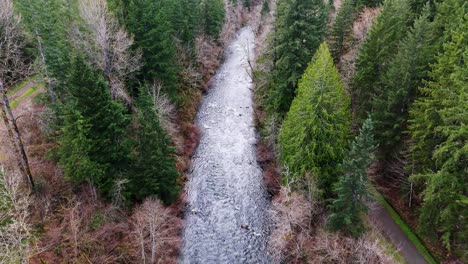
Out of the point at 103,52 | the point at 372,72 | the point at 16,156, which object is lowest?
the point at 16,156

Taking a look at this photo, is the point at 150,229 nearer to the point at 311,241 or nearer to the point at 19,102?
the point at 311,241

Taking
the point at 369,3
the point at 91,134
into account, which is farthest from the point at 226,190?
the point at 369,3

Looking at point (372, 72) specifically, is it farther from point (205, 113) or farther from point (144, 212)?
point (144, 212)

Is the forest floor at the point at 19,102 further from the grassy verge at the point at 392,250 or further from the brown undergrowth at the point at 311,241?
the grassy verge at the point at 392,250

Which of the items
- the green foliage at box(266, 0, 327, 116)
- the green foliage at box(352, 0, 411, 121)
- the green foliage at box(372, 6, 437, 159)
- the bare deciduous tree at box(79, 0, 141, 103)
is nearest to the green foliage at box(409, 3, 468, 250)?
the green foliage at box(372, 6, 437, 159)

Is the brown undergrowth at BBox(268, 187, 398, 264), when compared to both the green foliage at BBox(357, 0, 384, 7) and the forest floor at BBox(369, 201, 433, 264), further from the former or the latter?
the green foliage at BBox(357, 0, 384, 7)

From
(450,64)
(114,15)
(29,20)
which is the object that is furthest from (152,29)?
(450,64)

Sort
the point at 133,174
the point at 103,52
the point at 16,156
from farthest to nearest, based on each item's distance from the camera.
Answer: the point at 103,52, the point at 133,174, the point at 16,156
